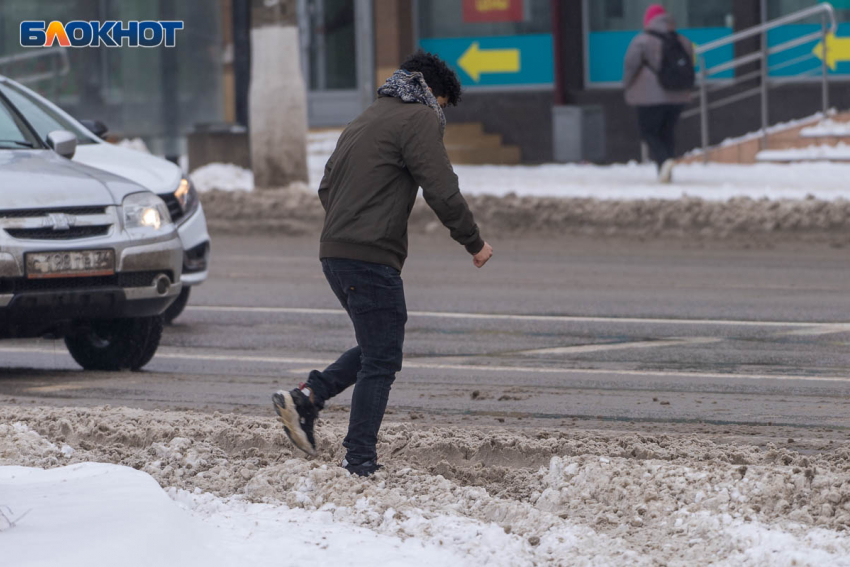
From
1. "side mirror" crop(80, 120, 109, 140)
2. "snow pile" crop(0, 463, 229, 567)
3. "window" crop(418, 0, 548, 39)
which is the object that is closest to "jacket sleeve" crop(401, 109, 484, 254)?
"snow pile" crop(0, 463, 229, 567)

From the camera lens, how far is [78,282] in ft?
26.3

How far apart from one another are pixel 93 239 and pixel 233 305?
350 centimetres

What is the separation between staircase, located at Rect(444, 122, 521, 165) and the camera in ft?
75.8

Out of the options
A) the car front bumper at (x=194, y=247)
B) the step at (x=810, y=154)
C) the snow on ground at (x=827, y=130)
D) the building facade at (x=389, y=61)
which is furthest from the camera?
the building facade at (x=389, y=61)

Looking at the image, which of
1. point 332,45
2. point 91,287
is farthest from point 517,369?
point 332,45

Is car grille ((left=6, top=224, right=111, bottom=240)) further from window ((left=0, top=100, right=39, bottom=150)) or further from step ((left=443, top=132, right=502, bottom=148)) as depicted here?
step ((left=443, top=132, right=502, bottom=148))

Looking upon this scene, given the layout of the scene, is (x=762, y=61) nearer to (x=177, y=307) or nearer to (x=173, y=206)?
(x=177, y=307)

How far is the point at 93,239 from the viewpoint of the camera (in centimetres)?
806

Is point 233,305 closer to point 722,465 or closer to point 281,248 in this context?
point 281,248

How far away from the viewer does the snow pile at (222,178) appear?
19.0 meters

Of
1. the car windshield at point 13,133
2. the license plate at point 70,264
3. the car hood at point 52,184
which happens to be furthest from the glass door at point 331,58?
the license plate at point 70,264

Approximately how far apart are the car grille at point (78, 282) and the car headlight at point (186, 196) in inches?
61.7

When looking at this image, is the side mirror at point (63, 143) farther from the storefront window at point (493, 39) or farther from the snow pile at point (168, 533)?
the storefront window at point (493, 39)

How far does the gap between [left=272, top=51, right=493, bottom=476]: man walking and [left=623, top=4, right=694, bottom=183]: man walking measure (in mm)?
12062
